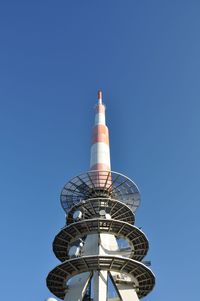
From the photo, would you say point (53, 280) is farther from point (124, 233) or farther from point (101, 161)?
point (101, 161)

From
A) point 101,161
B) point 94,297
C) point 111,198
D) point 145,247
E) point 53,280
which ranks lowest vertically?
point 94,297

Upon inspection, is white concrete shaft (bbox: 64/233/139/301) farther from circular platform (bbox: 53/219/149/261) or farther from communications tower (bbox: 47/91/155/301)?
circular platform (bbox: 53/219/149/261)

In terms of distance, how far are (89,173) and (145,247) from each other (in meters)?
10.2

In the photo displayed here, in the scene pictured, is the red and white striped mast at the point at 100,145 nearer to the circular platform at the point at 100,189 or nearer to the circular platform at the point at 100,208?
the circular platform at the point at 100,189

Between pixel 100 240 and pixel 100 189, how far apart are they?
6807 millimetres

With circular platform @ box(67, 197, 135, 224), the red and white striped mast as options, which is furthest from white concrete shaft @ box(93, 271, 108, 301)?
the red and white striped mast

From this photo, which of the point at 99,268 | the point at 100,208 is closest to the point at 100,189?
the point at 100,208

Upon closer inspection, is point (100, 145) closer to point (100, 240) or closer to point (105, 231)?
point (105, 231)

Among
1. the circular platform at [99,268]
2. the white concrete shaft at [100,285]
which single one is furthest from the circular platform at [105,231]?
the white concrete shaft at [100,285]

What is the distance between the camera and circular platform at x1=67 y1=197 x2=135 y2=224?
137 feet

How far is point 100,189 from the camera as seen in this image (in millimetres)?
43625

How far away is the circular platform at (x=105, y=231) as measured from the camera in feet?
130

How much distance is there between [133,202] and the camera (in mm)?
45906

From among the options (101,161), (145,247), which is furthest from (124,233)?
(101,161)
